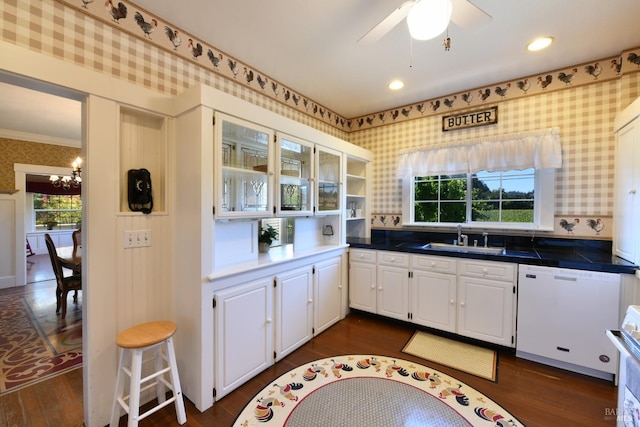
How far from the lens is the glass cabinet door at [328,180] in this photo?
9.41 ft

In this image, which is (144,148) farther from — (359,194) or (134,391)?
(359,194)

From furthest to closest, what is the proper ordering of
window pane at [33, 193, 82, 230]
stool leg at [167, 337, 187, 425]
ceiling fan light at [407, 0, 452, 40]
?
window pane at [33, 193, 82, 230] → stool leg at [167, 337, 187, 425] → ceiling fan light at [407, 0, 452, 40]

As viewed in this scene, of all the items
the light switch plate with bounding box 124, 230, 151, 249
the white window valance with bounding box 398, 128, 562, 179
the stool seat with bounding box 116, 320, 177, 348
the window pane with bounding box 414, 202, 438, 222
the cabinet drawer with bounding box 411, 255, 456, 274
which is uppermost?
the white window valance with bounding box 398, 128, 562, 179

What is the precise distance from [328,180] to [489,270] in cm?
182

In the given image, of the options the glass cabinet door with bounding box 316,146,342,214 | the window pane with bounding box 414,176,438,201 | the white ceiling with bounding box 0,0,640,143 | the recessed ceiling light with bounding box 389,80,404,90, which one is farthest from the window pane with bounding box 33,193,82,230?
the window pane with bounding box 414,176,438,201

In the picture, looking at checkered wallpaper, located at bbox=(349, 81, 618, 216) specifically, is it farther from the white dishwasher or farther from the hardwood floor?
the hardwood floor

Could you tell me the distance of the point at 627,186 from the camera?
2127mm

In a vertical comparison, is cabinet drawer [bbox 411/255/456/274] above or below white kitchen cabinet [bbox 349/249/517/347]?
above

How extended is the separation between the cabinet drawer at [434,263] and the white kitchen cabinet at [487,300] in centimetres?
8

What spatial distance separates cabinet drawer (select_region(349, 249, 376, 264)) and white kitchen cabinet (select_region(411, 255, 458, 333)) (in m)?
0.46

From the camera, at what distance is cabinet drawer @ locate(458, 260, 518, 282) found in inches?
93.9

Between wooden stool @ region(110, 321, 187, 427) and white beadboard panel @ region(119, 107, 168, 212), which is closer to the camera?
wooden stool @ region(110, 321, 187, 427)

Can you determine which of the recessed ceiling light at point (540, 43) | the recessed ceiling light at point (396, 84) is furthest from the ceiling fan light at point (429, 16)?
the recessed ceiling light at point (396, 84)

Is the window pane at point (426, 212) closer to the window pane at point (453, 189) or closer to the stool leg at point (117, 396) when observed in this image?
the window pane at point (453, 189)
